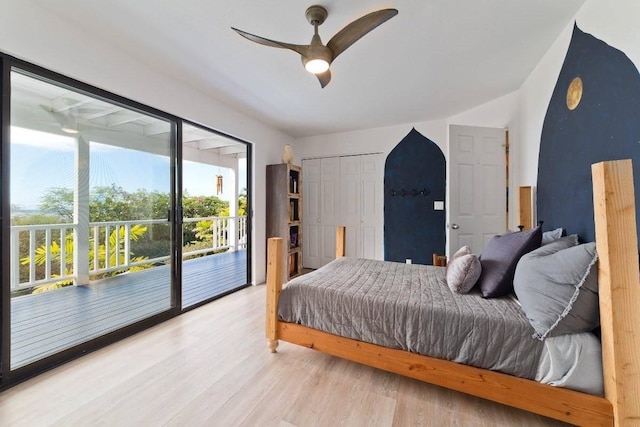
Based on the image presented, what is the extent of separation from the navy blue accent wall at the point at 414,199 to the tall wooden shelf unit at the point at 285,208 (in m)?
1.47

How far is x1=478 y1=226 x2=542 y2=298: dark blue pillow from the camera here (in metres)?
1.63

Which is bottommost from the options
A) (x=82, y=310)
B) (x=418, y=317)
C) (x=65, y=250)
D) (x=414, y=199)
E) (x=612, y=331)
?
(x=82, y=310)

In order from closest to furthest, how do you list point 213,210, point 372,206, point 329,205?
point 372,206 → point 329,205 → point 213,210

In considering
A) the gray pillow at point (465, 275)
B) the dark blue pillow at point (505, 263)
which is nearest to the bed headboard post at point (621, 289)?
the dark blue pillow at point (505, 263)

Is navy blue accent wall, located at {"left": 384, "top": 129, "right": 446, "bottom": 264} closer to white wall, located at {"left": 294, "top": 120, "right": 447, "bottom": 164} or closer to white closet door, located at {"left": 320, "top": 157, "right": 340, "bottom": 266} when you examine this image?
white wall, located at {"left": 294, "top": 120, "right": 447, "bottom": 164}

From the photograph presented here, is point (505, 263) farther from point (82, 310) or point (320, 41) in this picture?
point (82, 310)

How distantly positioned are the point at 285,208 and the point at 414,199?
2001mm

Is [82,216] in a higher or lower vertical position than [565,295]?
higher

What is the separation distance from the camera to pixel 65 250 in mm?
2016

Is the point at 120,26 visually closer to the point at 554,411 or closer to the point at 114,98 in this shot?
the point at 114,98

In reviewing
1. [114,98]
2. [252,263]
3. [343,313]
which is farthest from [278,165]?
[343,313]

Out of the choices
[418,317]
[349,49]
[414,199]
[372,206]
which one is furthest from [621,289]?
[372,206]

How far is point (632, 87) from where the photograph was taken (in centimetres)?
132

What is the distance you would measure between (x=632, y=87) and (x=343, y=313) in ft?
6.71
